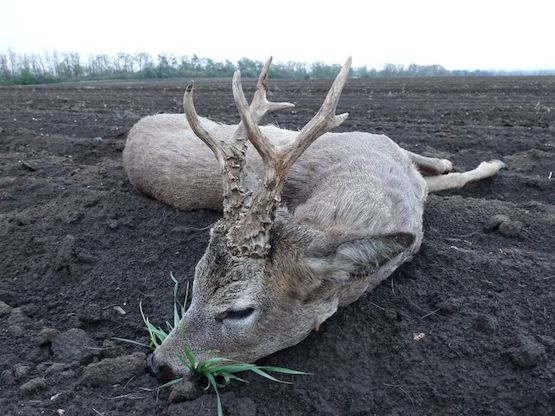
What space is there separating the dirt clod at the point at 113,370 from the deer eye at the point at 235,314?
0.55m

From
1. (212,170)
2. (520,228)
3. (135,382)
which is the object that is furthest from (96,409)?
(520,228)

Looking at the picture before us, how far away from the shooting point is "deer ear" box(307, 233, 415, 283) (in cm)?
278

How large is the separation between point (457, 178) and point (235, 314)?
3773 millimetres

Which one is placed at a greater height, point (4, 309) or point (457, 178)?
point (457, 178)

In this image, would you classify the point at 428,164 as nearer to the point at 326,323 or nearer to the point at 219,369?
the point at 326,323

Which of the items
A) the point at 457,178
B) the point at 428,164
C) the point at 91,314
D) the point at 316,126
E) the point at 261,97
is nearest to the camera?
the point at 316,126

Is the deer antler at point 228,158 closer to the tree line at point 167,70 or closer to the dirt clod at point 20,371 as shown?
the dirt clod at point 20,371

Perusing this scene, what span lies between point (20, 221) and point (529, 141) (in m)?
7.31

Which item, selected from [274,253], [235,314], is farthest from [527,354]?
[235,314]

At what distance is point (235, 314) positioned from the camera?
10.0 feet

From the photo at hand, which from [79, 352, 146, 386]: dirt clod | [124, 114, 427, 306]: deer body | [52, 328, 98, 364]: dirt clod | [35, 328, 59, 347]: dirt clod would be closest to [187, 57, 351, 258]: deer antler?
[124, 114, 427, 306]: deer body

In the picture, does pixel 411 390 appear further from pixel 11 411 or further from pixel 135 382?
pixel 11 411

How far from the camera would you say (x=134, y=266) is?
14.2ft

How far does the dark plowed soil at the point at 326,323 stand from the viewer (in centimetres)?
287
